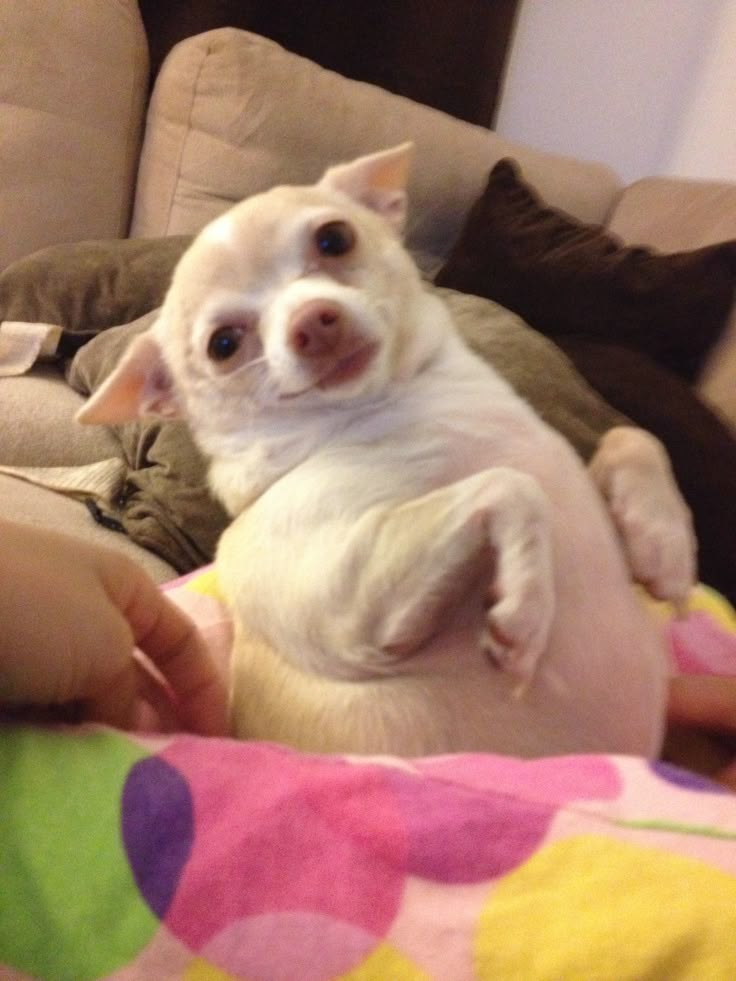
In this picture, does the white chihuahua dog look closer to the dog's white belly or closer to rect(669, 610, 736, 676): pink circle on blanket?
the dog's white belly

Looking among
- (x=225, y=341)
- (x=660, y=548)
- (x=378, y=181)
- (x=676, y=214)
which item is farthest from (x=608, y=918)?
(x=676, y=214)

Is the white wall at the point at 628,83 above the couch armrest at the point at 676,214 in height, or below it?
above

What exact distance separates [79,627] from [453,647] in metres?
0.35

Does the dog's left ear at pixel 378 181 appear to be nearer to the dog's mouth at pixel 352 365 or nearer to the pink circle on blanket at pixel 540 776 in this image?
the dog's mouth at pixel 352 365

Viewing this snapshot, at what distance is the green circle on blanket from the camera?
467 millimetres

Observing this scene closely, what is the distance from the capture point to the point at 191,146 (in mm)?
2418

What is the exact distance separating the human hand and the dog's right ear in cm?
47

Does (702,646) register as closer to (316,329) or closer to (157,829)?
(316,329)

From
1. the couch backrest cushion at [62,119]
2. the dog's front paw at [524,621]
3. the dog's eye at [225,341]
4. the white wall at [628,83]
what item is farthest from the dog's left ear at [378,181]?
the white wall at [628,83]

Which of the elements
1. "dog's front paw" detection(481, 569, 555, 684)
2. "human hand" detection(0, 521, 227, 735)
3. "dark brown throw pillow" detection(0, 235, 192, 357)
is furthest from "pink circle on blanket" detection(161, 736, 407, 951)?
"dark brown throw pillow" detection(0, 235, 192, 357)

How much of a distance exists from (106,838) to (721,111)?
2.80m

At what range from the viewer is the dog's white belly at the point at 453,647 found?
0.77 m

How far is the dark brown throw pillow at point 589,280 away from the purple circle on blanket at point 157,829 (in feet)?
4.58

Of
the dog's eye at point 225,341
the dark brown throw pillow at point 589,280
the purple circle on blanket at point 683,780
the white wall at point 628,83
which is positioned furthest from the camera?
the white wall at point 628,83
